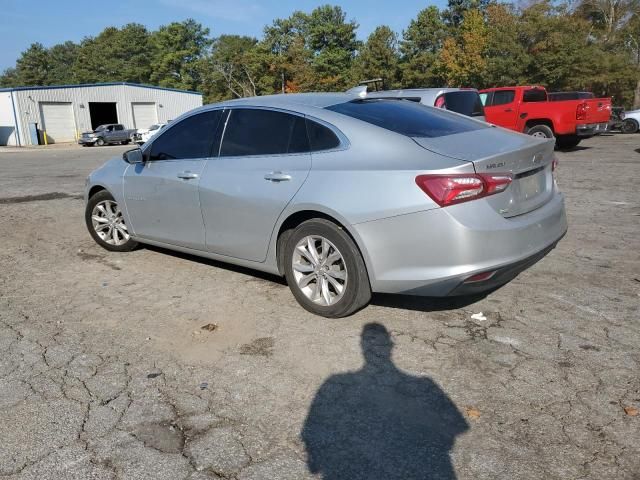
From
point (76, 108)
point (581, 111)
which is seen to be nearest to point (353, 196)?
point (581, 111)

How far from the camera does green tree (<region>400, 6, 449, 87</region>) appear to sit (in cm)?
5169

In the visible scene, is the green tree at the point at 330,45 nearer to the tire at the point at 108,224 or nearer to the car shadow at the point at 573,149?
the car shadow at the point at 573,149

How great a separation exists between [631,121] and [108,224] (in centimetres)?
2422

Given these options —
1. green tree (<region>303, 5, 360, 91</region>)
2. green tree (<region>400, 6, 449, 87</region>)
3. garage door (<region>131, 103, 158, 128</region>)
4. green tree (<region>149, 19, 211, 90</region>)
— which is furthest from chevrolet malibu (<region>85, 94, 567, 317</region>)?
green tree (<region>149, 19, 211, 90</region>)

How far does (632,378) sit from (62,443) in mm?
3045

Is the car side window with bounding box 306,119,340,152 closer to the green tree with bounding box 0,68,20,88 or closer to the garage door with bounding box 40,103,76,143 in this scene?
the garage door with bounding box 40,103,76,143

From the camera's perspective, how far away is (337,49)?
65750 millimetres

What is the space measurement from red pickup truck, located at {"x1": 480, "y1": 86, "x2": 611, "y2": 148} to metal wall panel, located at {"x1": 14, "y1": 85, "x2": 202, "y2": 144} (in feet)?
121

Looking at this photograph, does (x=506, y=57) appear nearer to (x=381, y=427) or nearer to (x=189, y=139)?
(x=189, y=139)

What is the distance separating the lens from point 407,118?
4.12 meters

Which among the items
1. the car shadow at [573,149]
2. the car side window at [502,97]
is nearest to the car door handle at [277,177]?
the car side window at [502,97]

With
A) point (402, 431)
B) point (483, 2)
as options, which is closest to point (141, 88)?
point (483, 2)

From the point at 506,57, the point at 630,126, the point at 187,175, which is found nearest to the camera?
the point at 187,175

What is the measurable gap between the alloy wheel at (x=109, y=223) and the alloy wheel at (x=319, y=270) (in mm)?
2557
